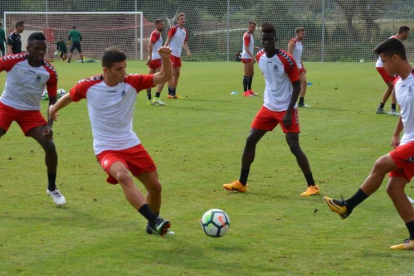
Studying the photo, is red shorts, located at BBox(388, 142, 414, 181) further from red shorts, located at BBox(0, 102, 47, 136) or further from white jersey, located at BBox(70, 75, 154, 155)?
red shorts, located at BBox(0, 102, 47, 136)

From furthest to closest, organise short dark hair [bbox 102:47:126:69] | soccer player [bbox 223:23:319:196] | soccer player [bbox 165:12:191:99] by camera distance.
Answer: soccer player [bbox 165:12:191:99], soccer player [bbox 223:23:319:196], short dark hair [bbox 102:47:126:69]

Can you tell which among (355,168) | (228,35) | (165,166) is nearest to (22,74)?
(165,166)

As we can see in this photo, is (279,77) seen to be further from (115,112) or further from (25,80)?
(25,80)

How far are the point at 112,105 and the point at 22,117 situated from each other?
2.63m

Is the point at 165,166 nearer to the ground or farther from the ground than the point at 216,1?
nearer to the ground

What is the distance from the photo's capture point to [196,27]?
44.4m

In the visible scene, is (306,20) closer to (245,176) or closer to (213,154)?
(213,154)

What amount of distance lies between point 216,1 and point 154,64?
23945 millimetres

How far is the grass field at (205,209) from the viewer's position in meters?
6.75

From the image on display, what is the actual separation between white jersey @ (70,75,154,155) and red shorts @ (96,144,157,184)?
0.17 ft

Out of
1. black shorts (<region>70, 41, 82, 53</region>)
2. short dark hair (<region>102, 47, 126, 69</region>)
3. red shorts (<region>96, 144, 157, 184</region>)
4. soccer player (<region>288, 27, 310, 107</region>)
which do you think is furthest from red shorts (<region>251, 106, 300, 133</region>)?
black shorts (<region>70, 41, 82, 53</region>)

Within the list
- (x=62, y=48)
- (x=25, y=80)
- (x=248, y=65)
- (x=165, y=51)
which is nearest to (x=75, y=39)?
(x=62, y=48)

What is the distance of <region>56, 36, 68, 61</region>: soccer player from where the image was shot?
4212 centimetres

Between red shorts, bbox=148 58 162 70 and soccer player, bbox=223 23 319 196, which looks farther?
red shorts, bbox=148 58 162 70
